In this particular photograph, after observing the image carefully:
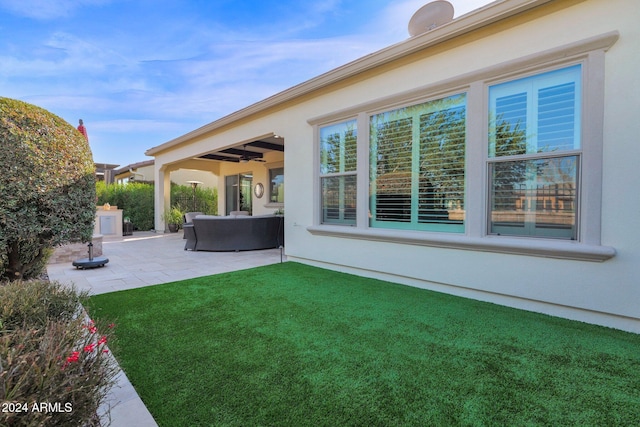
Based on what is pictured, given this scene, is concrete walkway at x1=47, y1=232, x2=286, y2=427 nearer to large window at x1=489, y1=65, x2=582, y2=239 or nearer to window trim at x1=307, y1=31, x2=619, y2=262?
window trim at x1=307, y1=31, x2=619, y2=262

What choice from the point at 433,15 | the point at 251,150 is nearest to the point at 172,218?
the point at 251,150

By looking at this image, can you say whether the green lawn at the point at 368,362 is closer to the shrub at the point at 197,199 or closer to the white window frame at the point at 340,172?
the white window frame at the point at 340,172

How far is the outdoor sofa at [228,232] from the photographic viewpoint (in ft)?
25.3

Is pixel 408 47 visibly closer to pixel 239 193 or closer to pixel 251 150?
pixel 251 150

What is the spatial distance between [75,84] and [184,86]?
10.9 ft

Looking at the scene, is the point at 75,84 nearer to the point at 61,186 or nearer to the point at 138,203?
the point at 138,203

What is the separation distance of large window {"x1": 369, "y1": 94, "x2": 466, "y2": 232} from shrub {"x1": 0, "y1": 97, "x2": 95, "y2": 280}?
4137mm

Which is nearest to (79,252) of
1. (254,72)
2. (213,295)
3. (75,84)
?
(213,295)

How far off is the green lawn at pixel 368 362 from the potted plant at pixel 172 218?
9454 millimetres

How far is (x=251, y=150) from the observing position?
10359 millimetres

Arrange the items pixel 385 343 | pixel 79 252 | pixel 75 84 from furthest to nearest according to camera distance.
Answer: pixel 75 84, pixel 79 252, pixel 385 343


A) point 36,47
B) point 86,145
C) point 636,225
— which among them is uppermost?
point 36,47

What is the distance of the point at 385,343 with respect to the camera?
8.67 feet

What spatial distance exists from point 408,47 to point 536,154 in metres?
2.27
